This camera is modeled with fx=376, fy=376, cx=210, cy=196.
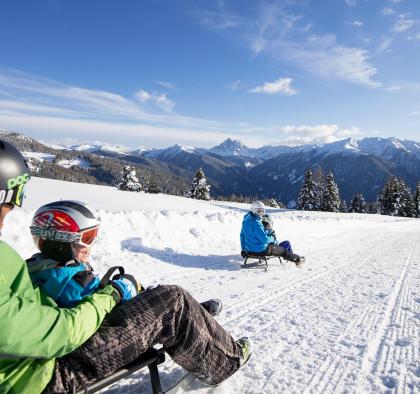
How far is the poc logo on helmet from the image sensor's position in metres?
2.01

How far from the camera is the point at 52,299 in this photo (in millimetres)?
2381

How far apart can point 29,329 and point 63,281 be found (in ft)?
2.15

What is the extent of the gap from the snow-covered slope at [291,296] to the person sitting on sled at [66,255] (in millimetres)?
1229

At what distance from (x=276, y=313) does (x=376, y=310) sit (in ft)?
Answer: 4.97

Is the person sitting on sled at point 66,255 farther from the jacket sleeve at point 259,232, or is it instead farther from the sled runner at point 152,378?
the jacket sleeve at point 259,232

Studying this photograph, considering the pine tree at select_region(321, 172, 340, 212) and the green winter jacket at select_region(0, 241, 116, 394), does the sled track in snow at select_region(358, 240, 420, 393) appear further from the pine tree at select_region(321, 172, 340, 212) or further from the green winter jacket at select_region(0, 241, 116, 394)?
the pine tree at select_region(321, 172, 340, 212)

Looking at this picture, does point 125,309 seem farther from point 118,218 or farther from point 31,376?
point 118,218

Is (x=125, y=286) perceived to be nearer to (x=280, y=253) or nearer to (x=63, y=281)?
(x=63, y=281)

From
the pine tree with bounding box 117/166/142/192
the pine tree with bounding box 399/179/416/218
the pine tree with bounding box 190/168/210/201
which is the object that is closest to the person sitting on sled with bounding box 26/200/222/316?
the pine tree with bounding box 190/168/210/201

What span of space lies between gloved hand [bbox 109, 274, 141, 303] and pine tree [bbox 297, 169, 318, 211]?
55.3m

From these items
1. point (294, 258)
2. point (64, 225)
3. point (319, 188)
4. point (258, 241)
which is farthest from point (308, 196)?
point (64, 225)

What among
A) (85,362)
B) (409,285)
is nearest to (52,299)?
(85,362)

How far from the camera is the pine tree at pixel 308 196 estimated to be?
5662 cm

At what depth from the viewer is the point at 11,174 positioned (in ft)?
6.65
